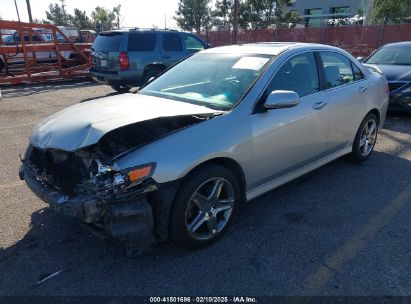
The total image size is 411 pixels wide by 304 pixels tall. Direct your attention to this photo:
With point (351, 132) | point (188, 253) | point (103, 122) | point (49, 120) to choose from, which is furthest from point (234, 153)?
point (351, 132)

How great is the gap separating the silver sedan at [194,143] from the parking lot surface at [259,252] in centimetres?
27

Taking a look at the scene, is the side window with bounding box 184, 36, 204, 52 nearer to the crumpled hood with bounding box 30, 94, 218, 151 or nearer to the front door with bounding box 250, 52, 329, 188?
the front door with bounding box 250, 52, 329, 188

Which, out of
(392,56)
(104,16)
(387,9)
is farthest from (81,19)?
(392,56)

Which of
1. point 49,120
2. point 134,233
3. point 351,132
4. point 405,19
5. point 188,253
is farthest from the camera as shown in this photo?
point 405,19

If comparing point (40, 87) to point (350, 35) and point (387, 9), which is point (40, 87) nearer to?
point (350, 35)

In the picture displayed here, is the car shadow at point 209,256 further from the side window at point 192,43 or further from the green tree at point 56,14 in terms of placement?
the green tree at point 56,14

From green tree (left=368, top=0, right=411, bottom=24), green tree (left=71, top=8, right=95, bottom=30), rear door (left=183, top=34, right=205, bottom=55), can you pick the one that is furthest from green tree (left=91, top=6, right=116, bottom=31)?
rear door (left=183, top=34, right=205, bottom=55)

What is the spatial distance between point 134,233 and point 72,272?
2.18ft

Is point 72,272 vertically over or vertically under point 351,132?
under

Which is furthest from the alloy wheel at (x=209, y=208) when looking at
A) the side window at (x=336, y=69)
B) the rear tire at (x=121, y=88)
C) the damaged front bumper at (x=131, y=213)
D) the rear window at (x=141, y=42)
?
the rear tire at (x=121, y=88)

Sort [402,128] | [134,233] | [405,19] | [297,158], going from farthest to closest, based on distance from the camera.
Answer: [405,19] < [402,128] < [297,158] < [134,233]

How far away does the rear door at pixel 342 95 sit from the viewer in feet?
14.4

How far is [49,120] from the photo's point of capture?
3.58 m

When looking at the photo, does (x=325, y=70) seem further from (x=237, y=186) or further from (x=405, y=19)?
(x=405, y=19)
